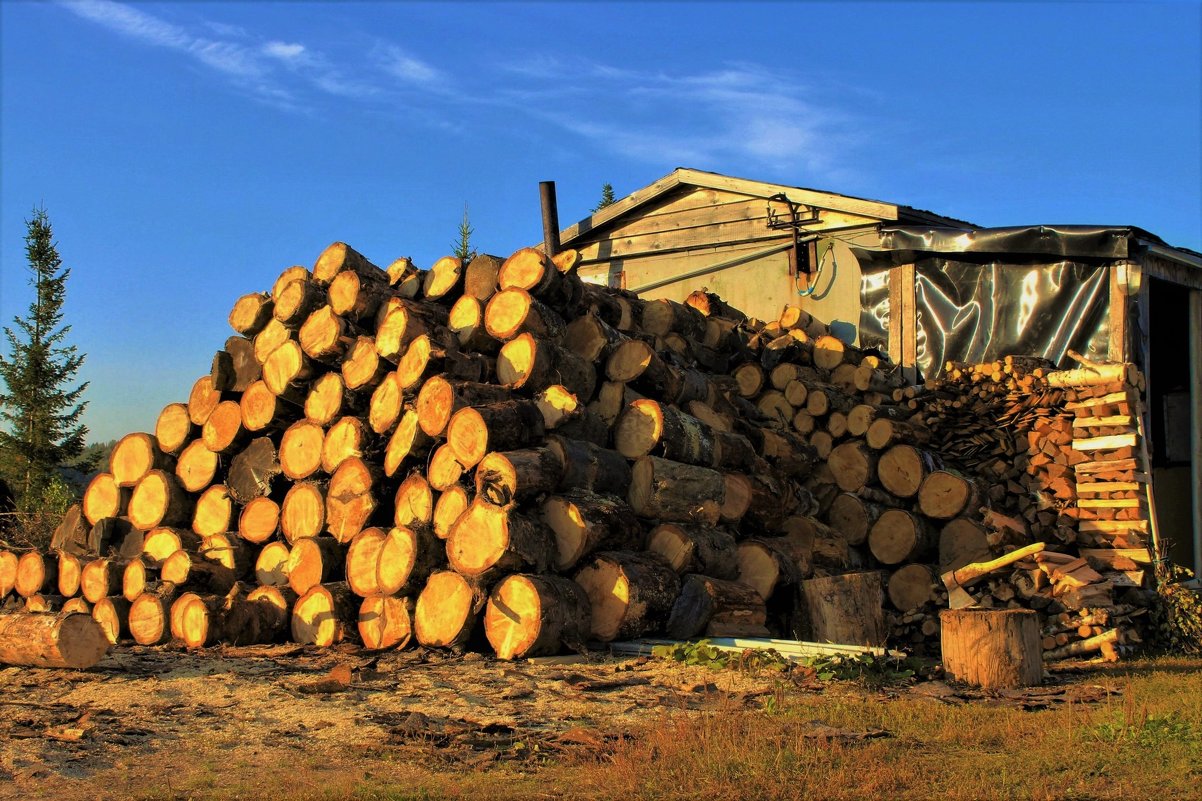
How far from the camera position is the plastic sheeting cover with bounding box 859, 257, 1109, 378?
1184 cm

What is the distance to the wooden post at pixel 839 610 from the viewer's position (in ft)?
28.2

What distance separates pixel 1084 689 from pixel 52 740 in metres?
6.31

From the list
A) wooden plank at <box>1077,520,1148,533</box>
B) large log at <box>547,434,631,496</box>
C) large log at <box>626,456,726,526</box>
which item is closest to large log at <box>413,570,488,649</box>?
large log at <box>547,434,631,496</box>

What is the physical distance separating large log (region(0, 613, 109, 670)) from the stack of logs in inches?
41.8

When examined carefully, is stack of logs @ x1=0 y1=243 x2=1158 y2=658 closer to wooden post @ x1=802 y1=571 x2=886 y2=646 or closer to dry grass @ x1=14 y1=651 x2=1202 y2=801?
wooden post @ x1=802 y1=571 x2=886 y2=646

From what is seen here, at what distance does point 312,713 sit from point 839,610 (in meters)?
4.48

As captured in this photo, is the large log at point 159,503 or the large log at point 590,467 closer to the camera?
the large log at point 590,467

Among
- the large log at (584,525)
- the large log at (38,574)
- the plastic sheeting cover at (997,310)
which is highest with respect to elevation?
the plastic sheeting cover at (997,310)

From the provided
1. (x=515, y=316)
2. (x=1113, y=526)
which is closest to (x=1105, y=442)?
(x=1113, y=526)

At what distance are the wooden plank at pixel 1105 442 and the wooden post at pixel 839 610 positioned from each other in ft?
11.4

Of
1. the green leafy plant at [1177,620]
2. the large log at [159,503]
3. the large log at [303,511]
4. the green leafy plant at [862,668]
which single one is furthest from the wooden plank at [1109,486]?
the large log at [159,503]

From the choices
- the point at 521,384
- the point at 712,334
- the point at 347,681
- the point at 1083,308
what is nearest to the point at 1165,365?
the point at 1083,308

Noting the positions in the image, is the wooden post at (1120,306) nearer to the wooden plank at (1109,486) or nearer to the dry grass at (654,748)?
the wooden plank at (1109,486)

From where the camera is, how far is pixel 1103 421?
10.6 meters
